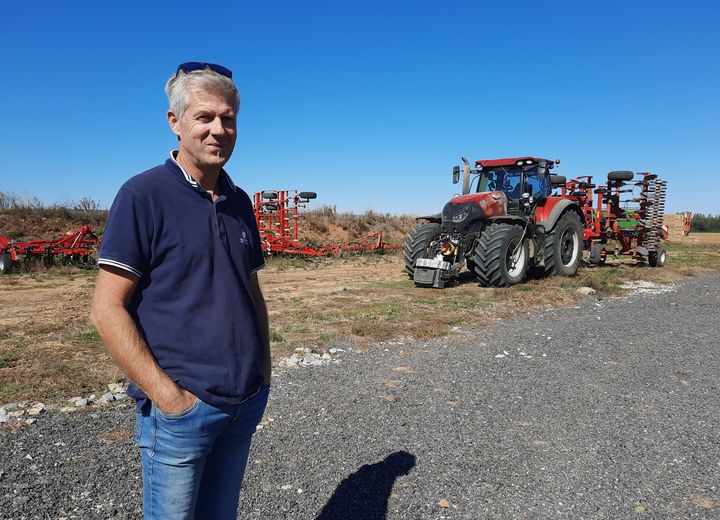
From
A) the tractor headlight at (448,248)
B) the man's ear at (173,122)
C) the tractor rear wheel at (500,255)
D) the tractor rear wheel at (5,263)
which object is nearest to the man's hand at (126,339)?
the man's ear at (173,122)

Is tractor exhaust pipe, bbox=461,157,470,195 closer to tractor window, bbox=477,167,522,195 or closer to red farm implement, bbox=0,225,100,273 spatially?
tractor window, bbox=477,167,522,195

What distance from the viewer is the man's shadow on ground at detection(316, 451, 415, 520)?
2.67 metres

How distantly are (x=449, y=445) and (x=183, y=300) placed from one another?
96.6 inches

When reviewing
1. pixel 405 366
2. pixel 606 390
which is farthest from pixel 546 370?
pixel 405 366

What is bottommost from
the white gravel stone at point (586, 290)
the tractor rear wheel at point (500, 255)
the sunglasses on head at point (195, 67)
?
the white gravel stone at point (586, 290)

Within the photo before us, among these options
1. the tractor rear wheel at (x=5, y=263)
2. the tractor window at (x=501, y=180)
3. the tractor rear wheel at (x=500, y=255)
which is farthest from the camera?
the tractor rear wheel at (x=5, y=263)

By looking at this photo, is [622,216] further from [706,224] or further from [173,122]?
[706,224]

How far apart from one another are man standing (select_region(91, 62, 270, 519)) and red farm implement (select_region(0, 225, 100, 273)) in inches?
511

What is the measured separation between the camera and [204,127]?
158 cm

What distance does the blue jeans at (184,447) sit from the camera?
1.50m

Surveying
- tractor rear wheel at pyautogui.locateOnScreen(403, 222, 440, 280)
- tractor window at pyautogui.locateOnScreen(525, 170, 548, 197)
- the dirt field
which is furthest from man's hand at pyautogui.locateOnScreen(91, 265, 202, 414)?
tractor window at pyautogui.locateOnScreen(525, 170, 548, 197)

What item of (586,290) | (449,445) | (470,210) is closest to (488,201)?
(470,210)

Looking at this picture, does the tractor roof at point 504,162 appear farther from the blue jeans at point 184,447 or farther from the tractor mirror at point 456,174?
the blue jeans at point 184,447

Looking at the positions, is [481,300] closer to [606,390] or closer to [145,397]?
[606,390]
